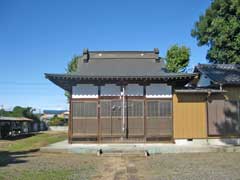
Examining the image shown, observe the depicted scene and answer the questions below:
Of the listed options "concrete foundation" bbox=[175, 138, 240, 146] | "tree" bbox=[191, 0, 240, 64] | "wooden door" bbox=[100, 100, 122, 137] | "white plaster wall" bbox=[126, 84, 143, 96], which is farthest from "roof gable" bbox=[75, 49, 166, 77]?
"tree" bbox=[191, 0, 240, 64]

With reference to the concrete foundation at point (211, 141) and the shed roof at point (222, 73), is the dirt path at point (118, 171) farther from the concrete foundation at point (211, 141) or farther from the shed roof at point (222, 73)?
the shed roof at point (222, 73)

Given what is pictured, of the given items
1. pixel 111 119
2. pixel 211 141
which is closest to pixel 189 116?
pixel 211 141

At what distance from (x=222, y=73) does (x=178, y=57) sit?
21.3 ft

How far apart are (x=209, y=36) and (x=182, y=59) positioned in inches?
130

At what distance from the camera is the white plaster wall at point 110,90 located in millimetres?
14930

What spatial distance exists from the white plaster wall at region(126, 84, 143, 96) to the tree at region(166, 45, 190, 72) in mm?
8624

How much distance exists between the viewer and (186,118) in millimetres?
14742

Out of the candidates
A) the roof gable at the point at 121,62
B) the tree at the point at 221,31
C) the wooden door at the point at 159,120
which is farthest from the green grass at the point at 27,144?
the tree at the point at 221,31

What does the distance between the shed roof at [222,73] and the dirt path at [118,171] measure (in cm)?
775

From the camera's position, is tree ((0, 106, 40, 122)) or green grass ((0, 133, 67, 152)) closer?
green grass ((0, 133, 67, 152))

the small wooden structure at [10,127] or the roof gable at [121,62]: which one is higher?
Result: the roof gable at [121,62]

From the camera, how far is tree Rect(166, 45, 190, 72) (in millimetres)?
23094

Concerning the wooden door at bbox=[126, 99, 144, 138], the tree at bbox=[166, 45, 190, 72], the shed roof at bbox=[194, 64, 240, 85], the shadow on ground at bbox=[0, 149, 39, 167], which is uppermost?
the tree at bbox=[166, 45, 190, 72]

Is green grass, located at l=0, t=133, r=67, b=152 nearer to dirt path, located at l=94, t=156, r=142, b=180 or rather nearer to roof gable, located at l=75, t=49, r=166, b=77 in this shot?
roof gable, located at l=75, t=49, r=166, b=77
